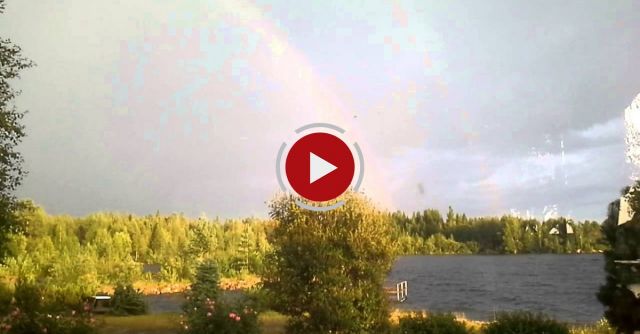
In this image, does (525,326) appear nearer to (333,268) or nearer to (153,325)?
(333,268)

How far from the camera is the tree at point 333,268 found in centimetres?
1534

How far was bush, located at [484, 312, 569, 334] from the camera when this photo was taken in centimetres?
1719

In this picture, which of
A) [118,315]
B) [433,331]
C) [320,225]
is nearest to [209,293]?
[320,225]

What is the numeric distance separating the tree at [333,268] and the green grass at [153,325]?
9.21ft

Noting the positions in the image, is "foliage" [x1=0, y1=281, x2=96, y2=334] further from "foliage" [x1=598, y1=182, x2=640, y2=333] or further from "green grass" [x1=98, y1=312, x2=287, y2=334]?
"foliage" [x1=598, y1=182, x2=640, y2=333]

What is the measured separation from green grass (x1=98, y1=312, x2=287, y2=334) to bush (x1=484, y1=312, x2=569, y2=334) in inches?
250

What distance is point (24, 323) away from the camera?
15.8 metres

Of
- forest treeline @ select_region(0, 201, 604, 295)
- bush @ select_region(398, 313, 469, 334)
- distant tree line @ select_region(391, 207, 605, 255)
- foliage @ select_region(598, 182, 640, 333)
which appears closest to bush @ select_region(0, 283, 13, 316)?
forest treeline @ select_region(0, 201, 604, 295)

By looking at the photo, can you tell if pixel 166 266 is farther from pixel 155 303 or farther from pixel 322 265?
pixel 322 265

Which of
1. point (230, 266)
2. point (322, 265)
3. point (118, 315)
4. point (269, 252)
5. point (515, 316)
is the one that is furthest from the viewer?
point (230, 266)

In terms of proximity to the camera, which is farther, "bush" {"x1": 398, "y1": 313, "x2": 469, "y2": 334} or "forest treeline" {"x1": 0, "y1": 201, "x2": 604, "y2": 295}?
"forest treeline" {"x1": 0, "y1": 201, "x2": 604, "y2": 295}

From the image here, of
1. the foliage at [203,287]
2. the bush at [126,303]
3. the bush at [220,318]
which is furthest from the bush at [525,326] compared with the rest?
the bush at [126,303]

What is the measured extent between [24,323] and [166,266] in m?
29.7

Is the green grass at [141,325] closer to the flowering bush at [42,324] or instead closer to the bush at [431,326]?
the flowering bush at [42,324]
